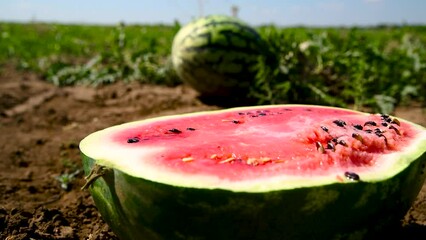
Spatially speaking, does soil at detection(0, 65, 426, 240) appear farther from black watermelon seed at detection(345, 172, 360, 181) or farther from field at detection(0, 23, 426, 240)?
black watermelon seed at detection(345, 172, 360, 181)

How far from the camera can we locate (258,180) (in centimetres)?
138

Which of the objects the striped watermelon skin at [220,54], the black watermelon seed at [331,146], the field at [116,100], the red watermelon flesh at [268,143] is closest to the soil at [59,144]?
the field at [116,100]

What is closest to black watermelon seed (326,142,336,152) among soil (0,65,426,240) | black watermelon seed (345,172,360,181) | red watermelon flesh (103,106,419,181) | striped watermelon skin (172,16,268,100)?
red watermelon flesh (103,106,419,181)

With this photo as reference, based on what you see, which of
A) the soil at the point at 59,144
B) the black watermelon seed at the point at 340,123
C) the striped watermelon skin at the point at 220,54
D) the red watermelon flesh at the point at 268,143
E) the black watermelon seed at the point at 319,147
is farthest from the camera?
the striped watermelon skin at the point at 220,54

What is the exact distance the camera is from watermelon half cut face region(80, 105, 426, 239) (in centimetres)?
136

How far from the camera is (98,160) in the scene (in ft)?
5.08

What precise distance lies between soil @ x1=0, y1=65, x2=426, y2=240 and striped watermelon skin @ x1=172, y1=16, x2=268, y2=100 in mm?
265

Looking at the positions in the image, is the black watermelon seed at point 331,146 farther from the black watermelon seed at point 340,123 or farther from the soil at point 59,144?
the soil at point 59,144

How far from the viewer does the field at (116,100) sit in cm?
240

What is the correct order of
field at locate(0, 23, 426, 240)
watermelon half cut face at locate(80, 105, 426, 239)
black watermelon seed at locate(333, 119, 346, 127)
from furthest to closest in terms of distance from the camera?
1. field at locate(0, 23, 426, 240)
2. black watermelon seed at locate(333, 119, 346, 127)
3. watermelon half cut face at locate(80, 105, 426, 239)

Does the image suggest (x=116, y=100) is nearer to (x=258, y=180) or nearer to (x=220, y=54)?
(x=220, y=54)

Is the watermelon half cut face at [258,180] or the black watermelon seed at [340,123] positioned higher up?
the black watermelon seed at [340,123]

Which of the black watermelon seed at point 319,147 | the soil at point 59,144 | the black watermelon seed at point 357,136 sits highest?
the black watermelon seed at point 357,136

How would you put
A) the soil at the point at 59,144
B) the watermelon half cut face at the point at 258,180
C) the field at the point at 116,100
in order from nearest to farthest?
the watermelon half cut face at the point at 258,180 < the soil at the point at 59,144 < the field at the point at 116,100
